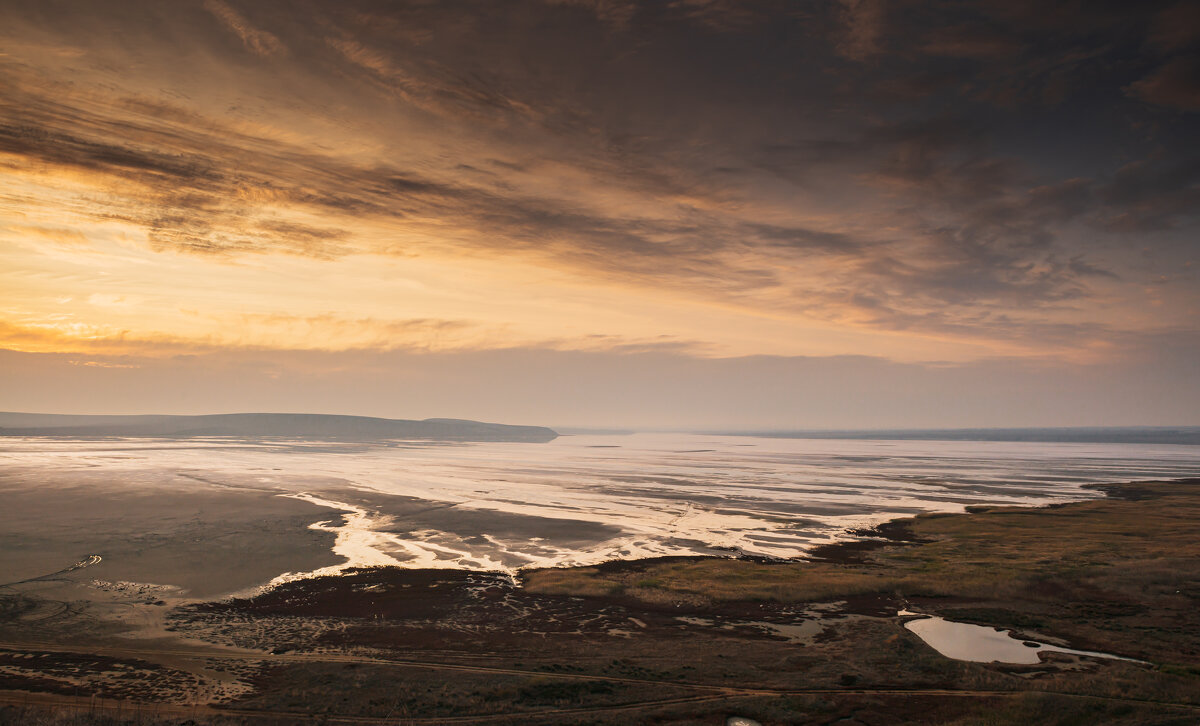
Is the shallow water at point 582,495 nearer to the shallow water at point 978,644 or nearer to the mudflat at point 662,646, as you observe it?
the mudflat at point 662,646

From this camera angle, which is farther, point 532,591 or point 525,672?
point 532,591

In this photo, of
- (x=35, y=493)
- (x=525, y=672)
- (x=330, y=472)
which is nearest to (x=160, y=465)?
(x=330, y=472)

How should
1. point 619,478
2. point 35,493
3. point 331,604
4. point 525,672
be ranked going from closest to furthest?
point 525,672, point 331,604, point 35,493, point 619,478

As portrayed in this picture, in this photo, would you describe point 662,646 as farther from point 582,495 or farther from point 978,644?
point 582,495

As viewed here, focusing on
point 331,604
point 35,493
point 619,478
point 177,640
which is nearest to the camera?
point 177,640

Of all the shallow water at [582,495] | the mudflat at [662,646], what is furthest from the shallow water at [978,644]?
the shallow water at [582,495]

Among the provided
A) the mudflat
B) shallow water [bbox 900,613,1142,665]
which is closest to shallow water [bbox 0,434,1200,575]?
the mudflat

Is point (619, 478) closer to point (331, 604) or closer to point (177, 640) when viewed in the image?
point (331, 604)
